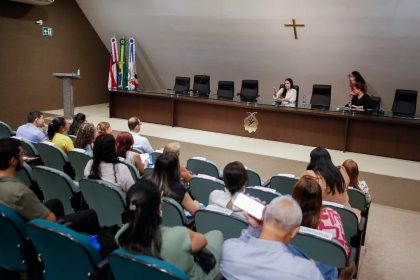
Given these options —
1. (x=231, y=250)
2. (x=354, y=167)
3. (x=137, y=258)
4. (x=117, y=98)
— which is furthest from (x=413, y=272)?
(x=117, y=98)

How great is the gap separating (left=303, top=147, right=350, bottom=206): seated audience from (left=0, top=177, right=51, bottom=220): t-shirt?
199cm

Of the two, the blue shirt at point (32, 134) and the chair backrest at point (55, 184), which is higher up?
the blue shirt at point (32, 134)

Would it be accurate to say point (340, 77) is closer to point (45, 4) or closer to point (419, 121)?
point (419, 121)

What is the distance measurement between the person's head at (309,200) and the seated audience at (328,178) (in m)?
0.85

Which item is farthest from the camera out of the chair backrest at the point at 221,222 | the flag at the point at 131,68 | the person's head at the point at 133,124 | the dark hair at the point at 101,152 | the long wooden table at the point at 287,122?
the flag at the point at 131,68

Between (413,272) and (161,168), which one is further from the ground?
(161,168)

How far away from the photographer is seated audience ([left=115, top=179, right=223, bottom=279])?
1.73 m

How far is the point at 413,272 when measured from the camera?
3.30 meters

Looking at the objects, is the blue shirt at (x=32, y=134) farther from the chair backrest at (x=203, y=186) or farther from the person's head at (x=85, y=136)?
the chair backrest at (x=203, y=186)

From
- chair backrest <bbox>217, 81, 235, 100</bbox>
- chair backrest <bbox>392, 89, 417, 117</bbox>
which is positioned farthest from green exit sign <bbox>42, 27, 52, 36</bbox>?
chair backrest <bbox>392, 89, 417, 117</bbox>

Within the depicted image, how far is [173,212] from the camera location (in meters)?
2.48

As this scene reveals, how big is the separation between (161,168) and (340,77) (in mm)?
6498

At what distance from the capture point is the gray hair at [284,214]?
1707 millimetres

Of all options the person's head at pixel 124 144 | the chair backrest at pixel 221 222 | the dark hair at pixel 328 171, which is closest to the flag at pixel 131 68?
the person's head at pixel 124 144
